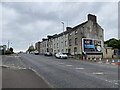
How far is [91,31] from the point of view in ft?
189

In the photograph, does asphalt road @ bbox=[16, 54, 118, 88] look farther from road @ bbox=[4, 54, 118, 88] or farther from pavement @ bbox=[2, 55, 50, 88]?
pavement @ bbox=[2, 55, 50, 88]

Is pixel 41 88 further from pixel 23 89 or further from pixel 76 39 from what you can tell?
pixel 76 39

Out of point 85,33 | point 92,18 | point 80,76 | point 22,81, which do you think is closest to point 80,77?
point 80,76

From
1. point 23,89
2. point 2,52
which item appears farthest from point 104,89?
point 2,52

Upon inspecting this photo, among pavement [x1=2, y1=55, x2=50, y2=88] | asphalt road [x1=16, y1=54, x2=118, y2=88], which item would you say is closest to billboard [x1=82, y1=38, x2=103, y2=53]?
asphalt road [x1=16, y1=54, x2=118, y2=88]

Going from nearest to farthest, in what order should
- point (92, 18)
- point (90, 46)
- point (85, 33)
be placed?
point (90, 46)
point (85, 33)
point (92, 18)

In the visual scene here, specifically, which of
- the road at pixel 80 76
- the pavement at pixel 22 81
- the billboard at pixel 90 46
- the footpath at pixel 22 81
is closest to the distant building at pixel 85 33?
the billboard at pixel 90 46

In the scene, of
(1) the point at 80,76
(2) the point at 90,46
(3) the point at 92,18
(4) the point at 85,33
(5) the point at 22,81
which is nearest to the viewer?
(5) the point at 22,81

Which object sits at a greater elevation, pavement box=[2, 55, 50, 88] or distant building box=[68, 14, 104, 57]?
distant building box=[68, 14, 104, 57]

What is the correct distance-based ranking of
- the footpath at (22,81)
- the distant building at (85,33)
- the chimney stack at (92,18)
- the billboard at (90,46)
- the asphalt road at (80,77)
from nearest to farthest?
the footpath at (22,81)
the asphalt road at (80,77)
the billboard at (90,46)
the distant building at (85,33)
the chimney stack at (92,18)

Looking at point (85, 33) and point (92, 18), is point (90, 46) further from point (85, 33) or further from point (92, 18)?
point (92, 18)

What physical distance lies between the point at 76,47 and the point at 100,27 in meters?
10.8

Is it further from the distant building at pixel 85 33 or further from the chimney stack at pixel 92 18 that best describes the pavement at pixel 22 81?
the chimney stack at pixel 92 18

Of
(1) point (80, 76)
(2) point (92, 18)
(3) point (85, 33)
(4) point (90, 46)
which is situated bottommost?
(1) point (80, 76)
